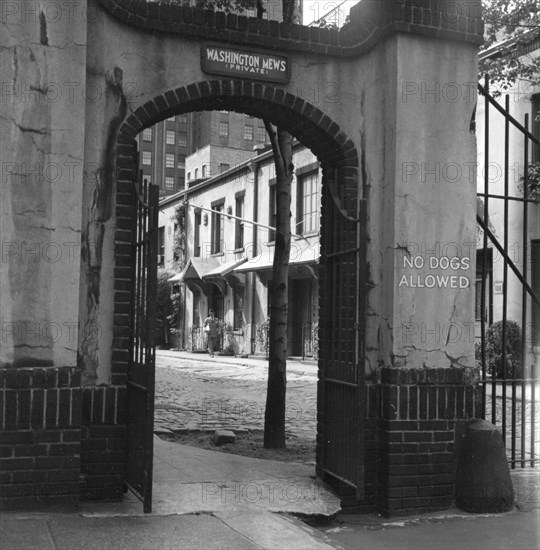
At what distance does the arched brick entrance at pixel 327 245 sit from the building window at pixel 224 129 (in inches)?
3111

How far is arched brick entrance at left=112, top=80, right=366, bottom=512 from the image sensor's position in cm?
654

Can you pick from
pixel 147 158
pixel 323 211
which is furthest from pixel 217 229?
pixel 147 158

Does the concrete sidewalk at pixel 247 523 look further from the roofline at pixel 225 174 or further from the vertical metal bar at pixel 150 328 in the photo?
the roofline at pixel 225 174

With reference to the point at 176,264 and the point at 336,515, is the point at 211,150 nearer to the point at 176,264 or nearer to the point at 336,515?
the point at 176,264

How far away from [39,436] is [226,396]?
10950mm

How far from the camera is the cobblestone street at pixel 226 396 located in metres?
12.3

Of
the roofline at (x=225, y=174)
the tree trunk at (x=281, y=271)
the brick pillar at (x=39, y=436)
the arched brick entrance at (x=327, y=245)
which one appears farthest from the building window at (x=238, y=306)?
the brick pillar at (x=39, y=436)

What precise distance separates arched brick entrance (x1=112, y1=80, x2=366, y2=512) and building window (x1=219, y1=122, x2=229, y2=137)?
3111 inches

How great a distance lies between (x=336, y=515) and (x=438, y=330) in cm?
182

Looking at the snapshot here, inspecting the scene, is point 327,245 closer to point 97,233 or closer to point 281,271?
point 97,233

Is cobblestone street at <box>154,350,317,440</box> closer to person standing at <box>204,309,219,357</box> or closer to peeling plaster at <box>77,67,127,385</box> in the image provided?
person standing at <box>204,309,219,357</box>

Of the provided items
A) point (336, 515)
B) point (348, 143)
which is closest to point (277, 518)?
point (336, 515)

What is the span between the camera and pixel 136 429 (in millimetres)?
6402

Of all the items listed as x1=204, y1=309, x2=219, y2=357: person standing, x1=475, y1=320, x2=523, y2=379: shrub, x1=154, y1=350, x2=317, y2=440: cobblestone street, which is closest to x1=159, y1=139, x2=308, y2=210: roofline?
x1=204, y1=309, x2=219, y2=357: person standing
